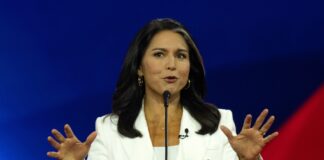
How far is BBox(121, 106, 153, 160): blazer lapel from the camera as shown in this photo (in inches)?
86.6

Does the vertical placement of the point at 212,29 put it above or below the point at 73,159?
above

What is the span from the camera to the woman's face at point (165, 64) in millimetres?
2271

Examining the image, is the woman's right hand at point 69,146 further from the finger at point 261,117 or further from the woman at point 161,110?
the finger at point 261,117

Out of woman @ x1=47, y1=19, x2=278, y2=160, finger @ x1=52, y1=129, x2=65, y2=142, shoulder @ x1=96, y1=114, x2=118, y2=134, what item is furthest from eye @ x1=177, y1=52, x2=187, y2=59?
finger @ x1=52, y1=129, x2=65, y2=142

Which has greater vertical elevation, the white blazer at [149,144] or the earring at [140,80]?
the earring at [140,80]

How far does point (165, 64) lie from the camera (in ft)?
7.49

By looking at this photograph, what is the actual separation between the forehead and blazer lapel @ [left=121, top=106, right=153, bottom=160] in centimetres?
34

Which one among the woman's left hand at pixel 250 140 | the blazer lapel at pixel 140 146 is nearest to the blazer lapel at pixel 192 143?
the blazer lapel at pixel 140 146

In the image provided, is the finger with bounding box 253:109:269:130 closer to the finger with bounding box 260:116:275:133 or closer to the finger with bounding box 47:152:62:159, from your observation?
the finger with bounding box 260:116:275:133

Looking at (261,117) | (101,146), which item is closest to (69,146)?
(101,146)
